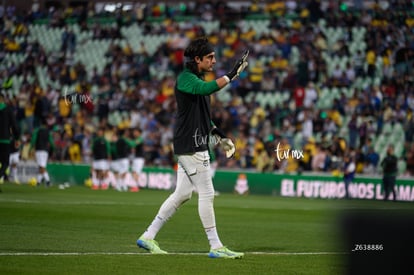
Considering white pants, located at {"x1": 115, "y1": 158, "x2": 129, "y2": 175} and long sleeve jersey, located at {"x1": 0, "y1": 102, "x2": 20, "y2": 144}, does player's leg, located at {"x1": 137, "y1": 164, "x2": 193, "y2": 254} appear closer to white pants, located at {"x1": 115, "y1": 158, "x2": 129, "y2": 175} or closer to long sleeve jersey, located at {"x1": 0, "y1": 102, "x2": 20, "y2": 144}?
long sleeve jersey, located at {"x1": 0, "y1": 102, "x2": 20, "y2": 144}

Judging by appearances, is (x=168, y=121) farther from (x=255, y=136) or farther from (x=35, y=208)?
(x=35, y=208)

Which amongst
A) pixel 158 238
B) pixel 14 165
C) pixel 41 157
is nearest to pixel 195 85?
pixel 158 238

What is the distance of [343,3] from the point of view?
4091 cm

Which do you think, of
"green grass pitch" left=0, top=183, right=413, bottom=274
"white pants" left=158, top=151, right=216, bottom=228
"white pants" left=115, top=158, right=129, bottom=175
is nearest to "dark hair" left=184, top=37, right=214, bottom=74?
"white pants" left=158, top=151, right=216, bottom=228

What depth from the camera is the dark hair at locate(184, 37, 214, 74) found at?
12.2m

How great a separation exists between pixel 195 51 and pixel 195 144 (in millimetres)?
1179

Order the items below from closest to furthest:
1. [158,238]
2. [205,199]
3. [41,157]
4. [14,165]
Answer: [205,199] → [158,238] → [41,157] → [14,165]

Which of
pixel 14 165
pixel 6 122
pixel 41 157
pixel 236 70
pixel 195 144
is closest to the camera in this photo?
pixel 236 70

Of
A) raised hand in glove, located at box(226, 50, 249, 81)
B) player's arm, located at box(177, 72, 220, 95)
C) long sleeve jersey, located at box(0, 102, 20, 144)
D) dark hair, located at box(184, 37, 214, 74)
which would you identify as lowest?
long sleeve jersey, located at box(0, 102, 20, 144)

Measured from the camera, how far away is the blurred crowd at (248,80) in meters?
35.4

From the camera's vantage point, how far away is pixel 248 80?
40500 mm

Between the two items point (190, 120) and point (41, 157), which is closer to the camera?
point (190, 120)

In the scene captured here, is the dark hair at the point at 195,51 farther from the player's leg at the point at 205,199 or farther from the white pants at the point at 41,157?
the white pants at the point at 41,157

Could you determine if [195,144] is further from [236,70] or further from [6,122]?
[6,122]
